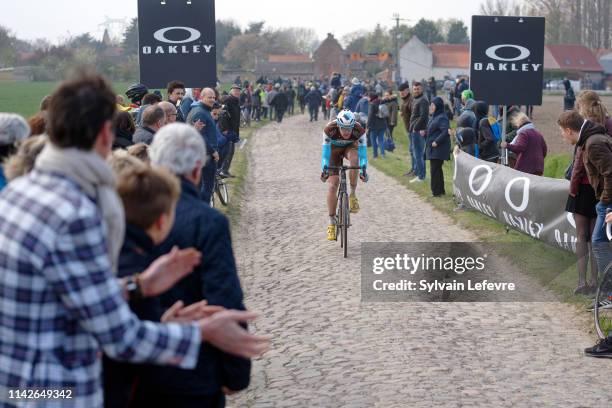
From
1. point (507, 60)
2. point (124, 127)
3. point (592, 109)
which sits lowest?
point (124, 127)

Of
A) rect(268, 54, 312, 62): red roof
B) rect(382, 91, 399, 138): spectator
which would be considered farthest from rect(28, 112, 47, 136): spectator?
rect(268, 54, 312, 62): red roof

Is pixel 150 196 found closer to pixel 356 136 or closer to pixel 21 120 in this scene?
pixel 21 120

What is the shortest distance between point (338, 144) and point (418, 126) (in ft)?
24.5

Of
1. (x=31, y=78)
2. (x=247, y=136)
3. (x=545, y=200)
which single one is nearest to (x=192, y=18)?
(x=545, y=200)

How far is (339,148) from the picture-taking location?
13094mm

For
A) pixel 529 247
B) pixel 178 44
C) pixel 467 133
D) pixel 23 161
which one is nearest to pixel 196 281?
pixel 23 161

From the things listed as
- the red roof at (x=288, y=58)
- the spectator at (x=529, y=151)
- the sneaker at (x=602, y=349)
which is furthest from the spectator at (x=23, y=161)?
the red roof at (x=288, y=58)

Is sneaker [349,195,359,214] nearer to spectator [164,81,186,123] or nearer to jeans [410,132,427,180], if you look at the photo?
spectator [164,81,186,123]

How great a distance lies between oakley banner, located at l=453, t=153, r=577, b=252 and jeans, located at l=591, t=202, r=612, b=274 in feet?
4.94

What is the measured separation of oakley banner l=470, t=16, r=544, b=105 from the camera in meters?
15.2

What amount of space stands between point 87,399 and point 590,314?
6.93 m

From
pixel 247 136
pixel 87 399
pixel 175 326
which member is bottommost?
pixel 247 136

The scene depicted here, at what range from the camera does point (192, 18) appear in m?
14.9

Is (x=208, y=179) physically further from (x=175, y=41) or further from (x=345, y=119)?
(x=345, y=119)
